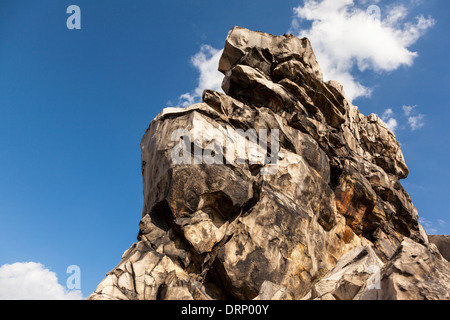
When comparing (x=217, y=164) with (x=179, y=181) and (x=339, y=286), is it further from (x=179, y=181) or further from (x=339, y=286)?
(x=339, y=286)

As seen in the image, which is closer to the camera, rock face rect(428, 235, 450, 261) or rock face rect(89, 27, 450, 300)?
rock face rect(89, 27, 450, 300)

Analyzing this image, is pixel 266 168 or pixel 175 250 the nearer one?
pixel 175 250

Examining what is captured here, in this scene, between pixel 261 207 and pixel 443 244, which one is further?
pixel 443 244

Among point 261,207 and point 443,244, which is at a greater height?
point 261,207

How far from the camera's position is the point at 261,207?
22.4 meters

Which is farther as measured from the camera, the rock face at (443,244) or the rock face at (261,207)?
the rock face at (443,244)

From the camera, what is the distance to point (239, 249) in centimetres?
2089

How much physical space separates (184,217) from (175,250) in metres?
1.96

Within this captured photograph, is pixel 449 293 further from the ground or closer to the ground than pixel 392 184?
closer to the ground

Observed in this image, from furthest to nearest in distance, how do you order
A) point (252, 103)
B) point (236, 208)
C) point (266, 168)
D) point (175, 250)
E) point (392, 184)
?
point (392, 184)
point (252, 103)
point (266, 168)
point (236, 208)
point (175, 250)

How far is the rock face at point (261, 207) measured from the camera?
17703 millimetres

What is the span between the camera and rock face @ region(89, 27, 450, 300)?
17703 millimetres
